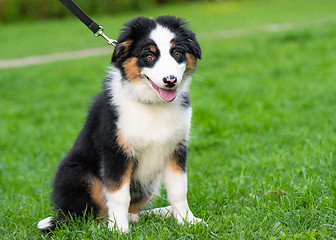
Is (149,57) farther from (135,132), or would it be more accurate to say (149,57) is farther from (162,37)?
(135,132)

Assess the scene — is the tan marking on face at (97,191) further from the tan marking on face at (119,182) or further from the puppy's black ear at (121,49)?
the puppy's black ear at (121,49)

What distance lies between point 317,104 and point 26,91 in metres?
5.81

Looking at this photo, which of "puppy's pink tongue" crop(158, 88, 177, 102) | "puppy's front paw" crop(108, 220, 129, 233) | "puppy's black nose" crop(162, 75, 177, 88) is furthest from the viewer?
"puppy's front paw" crop(108, 220, 129, 233)

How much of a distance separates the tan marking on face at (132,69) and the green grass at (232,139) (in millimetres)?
527

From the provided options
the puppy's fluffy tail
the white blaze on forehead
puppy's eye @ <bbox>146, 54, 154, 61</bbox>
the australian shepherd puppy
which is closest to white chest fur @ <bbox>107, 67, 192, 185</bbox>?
the australian shepherd puppy

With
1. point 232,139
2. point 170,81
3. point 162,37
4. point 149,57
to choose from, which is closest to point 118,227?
point 170,81

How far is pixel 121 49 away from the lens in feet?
10.1

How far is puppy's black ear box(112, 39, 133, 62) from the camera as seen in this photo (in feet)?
10.0

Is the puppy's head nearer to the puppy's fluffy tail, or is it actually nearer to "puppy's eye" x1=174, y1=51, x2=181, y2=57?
"puppy's eye" x1=174, y1=51, x2=181, y2=57

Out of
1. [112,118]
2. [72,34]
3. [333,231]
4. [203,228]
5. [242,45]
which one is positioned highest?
[112,118]

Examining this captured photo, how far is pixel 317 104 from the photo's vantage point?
21.2 feet

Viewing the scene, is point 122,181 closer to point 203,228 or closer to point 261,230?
point 203,228

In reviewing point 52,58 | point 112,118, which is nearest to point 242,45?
point 52,58

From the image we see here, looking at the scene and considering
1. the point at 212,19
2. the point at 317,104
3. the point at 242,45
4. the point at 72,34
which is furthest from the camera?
the point at 212,19
